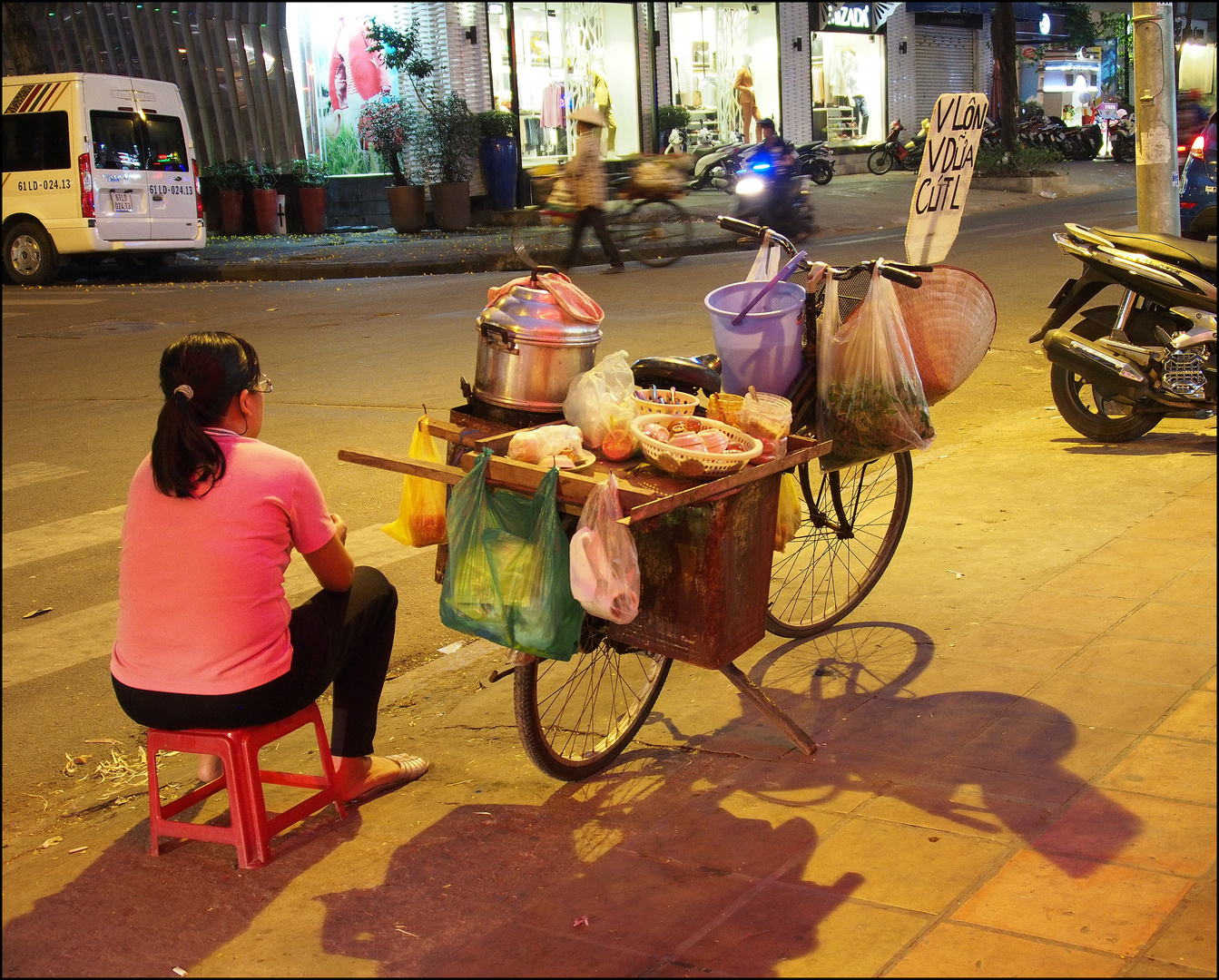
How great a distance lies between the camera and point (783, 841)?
303cm

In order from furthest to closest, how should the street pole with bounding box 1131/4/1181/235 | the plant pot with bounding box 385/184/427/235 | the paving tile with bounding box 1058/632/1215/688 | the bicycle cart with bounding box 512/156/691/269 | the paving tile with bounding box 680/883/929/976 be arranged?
the plant pot with bounding box 385/184/427/235
the bicycle cart with bounding box 512/156/691/269
the street pole with bounding box 1131/4/1181/235
the paving tile with bounding box 1058/632/1215/688
the paving tile with bounding box 680/883/929/976

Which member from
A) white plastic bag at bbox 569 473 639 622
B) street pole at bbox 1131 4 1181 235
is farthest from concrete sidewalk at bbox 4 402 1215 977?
street pole at bbox 1131 4 1181 235

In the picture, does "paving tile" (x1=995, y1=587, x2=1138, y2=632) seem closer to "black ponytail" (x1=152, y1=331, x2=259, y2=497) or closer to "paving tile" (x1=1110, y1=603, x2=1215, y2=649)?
"paving tile" (x1=1110, y1=603, x2=1215, y2=649)

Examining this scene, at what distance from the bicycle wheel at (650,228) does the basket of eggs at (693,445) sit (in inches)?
493

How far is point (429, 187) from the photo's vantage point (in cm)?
2078

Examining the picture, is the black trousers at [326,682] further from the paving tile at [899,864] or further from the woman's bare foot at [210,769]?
the paving tile at [899,864]

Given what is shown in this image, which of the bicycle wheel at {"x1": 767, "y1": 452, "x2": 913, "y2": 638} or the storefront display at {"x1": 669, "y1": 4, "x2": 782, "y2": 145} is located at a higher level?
the storefront display at {"x1": 669, "y1": 4, "x2": 782, "y2": 145}

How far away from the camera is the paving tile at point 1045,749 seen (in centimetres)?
328

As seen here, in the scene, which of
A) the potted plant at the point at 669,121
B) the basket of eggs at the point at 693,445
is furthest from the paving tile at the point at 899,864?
the potted plant at the point at 669,121

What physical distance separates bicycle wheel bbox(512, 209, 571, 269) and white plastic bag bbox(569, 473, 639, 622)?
1159cm

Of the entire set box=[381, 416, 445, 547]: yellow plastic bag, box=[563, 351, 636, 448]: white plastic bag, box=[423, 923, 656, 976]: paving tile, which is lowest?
box=[423, 923, 656, 976]: paving tile

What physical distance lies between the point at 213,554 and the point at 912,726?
2012 mm

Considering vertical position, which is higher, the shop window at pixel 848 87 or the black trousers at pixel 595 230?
the shop window at pixel 848 87

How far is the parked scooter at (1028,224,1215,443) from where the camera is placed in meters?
6.03
